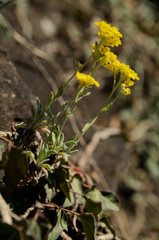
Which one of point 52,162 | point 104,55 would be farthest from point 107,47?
point 52,162

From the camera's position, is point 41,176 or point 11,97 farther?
point 11,97

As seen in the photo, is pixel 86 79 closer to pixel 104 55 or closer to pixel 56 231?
pixel 104 55

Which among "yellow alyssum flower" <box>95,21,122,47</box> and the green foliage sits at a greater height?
"yellow alyssum flower" <box>95,21,122,47</box>

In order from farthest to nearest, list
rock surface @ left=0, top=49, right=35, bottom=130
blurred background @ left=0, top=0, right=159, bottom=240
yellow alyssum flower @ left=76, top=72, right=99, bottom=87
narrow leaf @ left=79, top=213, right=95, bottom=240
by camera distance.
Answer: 1. blurred background @ left=0, top=0, right=159, bottom=240
2. rock surface @ left=0, top=49, right=35, bottom=130
3. narrow leaf @ left=79, top=213, right=95, bottom=240
4. yellow alyssum flower @ left=76, top=72, right=99, bottom=87

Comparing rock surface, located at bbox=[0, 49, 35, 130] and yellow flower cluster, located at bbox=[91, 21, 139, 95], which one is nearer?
yellow flower cluster, located at bbox=[91, 21, 139, 95]

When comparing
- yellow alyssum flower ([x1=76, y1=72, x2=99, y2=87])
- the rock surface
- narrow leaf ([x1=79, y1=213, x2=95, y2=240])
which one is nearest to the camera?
yellow alyssum flower ([x1=76, y1=72, x2=99, y2=87])

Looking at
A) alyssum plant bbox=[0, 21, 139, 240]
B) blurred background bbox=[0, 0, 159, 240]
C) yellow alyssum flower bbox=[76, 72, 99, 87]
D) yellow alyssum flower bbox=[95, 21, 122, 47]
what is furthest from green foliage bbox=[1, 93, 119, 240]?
blurred background bbox=[0, 0, 159, 240]

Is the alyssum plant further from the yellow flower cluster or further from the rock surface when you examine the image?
the rock surface

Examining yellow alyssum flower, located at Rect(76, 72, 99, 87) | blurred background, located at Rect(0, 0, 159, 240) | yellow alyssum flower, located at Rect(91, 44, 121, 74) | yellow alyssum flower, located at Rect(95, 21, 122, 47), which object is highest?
yellow alyssum flower, located at Rect(95, 21, 122, 47)
